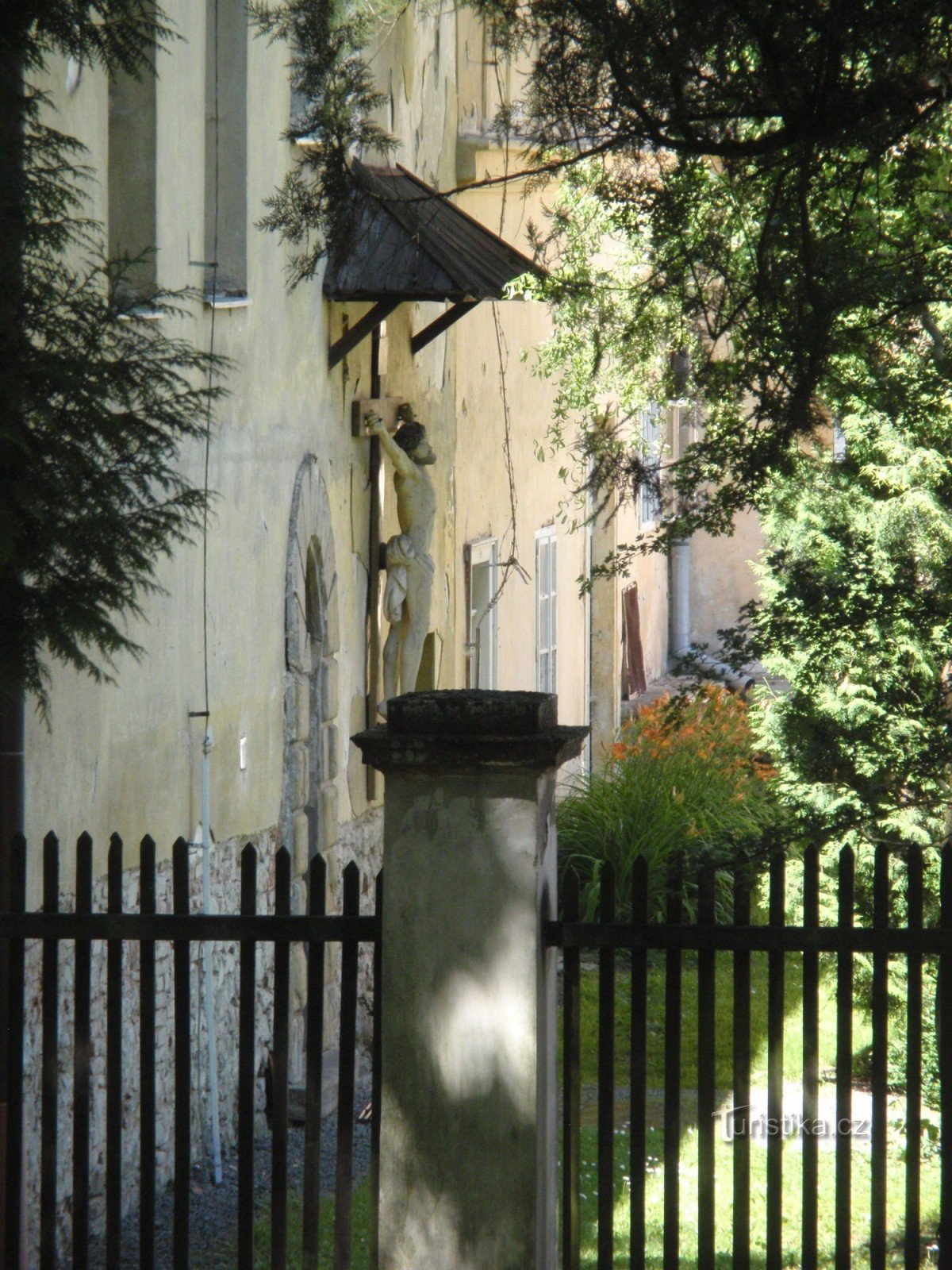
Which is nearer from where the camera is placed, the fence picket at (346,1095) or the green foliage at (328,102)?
the fence picket at (346,1095)

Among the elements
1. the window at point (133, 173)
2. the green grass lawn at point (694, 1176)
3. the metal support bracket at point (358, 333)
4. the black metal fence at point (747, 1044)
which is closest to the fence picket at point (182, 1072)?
the black metal fence at point (747, 1044)

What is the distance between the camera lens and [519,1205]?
3.73 m

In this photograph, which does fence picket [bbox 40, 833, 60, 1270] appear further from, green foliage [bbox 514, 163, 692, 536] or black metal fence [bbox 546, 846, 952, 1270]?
green foliage [bbox 514, 163, 692, 536]

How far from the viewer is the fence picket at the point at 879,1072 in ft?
12.1

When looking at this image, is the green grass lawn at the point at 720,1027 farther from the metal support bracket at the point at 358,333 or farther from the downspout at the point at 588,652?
the downspout at the point at 588,652

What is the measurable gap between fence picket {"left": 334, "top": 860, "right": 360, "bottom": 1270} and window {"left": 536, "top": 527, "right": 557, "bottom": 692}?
1043 cm

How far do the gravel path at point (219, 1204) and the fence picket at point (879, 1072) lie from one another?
1.80 m

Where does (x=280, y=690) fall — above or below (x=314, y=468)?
below

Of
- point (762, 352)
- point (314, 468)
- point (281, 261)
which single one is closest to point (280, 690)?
point (314, 468)

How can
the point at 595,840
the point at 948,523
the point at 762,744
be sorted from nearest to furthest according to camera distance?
the point at 948,523 → the point at 762,744 → the point at 595,840

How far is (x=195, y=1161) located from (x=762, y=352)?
3954 millimetres

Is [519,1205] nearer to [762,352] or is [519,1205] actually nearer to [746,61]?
[762,352]

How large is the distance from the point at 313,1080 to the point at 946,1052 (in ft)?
4.84

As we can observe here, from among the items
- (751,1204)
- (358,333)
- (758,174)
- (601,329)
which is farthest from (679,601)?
(758,174)
